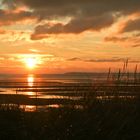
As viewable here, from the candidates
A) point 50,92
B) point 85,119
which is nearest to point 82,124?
point 85,119

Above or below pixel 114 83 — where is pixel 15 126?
→ below

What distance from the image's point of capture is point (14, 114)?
463 inches

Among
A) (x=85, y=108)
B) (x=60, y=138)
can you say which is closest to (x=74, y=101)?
(x=85, y=108)

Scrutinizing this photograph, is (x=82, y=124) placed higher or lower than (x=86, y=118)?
lower

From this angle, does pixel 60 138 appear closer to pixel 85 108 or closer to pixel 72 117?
pixel 72 117

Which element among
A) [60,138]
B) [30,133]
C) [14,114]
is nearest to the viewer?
[60,138]

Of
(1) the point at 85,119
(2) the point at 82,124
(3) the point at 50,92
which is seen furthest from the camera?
(3) the point at 50,92

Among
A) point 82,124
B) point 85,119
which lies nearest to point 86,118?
point 85,119

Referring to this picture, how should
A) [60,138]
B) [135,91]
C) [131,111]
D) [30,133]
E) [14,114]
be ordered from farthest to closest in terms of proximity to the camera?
1. [135,91]
2. [14,114]
3. [131,111]
4. [30,133]
5. [60,138]

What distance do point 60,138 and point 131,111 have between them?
214 cm

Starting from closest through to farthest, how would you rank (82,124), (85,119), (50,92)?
(82,124)
(85,119)
(50,92)

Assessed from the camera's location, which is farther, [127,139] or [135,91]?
[135,91]

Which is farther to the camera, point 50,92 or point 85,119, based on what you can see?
point 50,92

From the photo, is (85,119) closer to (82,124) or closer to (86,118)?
(86,118)
